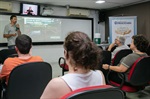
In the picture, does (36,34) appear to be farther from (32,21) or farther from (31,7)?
(31,7)

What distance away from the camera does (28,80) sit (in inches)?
64.7

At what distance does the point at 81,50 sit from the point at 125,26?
4.96m

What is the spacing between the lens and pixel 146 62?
2.23m

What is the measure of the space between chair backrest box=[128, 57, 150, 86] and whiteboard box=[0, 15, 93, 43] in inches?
153

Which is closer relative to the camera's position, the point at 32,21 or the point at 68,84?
the point at 68,84

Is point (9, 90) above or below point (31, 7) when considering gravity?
below

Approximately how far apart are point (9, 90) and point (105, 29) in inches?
254

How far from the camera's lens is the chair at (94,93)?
759 millimetres

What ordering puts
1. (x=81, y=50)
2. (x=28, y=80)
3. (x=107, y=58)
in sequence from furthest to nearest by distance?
(x=107, y=58), (x=28, y=80), (x=81, y=50)

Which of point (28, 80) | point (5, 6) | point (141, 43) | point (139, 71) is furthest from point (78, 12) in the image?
point (28, 80)

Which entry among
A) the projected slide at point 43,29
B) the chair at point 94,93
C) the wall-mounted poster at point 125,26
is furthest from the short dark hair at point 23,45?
the wall-mounted poster at point 125,26

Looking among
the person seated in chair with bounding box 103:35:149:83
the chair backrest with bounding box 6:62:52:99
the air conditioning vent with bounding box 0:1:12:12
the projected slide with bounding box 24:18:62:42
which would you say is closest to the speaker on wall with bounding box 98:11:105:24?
the projected slide with bounding box 24:18:62:42

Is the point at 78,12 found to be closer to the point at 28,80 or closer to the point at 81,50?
the point at 28,80

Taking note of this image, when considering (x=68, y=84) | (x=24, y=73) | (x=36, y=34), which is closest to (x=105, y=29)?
(x=36, y=34)
